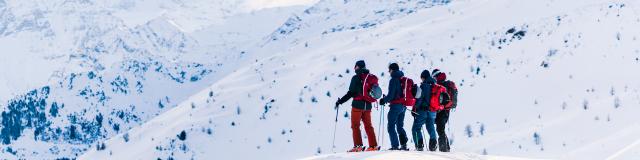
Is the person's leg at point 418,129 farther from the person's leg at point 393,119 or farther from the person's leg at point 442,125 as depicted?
the person's leg at point 442,125

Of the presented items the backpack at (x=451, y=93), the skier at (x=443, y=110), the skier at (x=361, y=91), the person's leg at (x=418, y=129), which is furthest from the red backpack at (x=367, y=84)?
the backpack at (x=451, y=93)

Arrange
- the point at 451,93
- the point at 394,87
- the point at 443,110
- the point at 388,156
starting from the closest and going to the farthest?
1. the point at 388,156
2. the point at 394,87
3. the point at 443,110
4. the point at 451,93

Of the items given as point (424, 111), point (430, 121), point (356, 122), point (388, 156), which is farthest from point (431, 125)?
point (388, 156)

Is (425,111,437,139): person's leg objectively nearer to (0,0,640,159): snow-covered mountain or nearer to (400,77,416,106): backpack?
(400,77,416,106): backpack

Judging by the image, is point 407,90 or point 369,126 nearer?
point 407,90

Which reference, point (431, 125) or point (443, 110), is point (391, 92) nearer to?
point (431, 125)

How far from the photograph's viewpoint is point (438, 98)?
18.7 m

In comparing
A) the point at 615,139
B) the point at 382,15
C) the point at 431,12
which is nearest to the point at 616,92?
the point at 615,139

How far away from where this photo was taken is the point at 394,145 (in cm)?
1880

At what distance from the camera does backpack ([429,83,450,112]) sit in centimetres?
1864

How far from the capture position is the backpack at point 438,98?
1864cm

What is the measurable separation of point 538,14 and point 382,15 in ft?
134

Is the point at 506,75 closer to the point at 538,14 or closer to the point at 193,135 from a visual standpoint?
the point at 538,14

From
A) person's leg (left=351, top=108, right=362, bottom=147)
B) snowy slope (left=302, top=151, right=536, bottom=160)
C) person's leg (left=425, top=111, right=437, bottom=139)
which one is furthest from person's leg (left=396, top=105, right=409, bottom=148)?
snowy slope (left=302, top=151, right=536, bottom=160)
